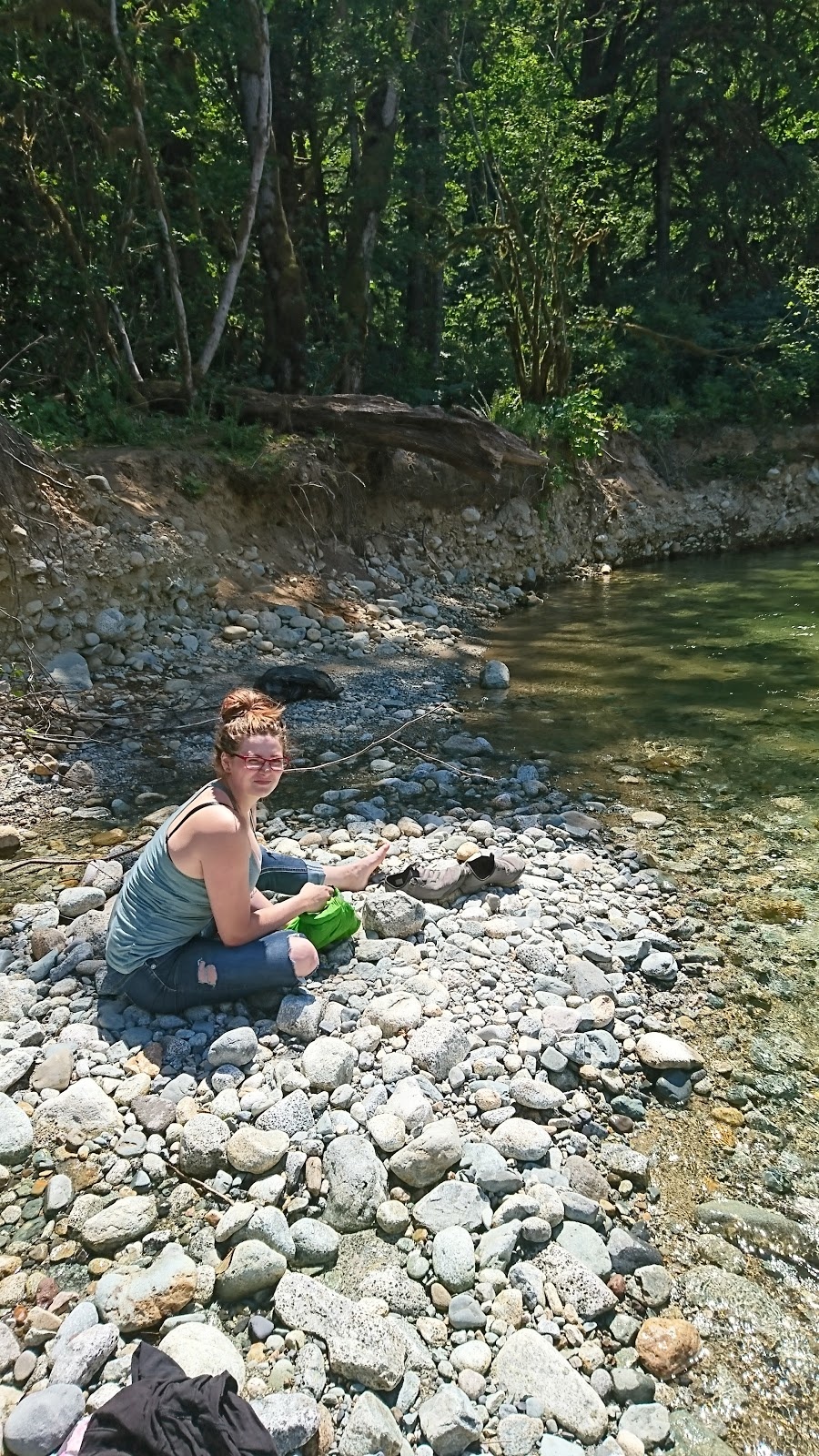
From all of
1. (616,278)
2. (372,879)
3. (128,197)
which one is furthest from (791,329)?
(372,879)

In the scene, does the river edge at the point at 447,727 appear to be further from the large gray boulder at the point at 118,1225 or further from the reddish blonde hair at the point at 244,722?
the reddish blonde hair at the point at 244,722

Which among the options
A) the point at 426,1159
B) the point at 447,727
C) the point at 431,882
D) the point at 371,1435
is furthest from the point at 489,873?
the point at 447,727

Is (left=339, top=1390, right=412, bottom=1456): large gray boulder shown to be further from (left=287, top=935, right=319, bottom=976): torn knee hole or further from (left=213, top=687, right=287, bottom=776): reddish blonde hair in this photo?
(left=213, top=687, right=287, bottom=776): reddish blonde hair

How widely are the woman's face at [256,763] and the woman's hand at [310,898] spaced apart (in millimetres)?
494

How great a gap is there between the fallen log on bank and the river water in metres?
1.96

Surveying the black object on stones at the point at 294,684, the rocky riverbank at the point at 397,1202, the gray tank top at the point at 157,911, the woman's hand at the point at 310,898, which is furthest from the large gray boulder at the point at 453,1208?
the black object on stones at the point at 294,684

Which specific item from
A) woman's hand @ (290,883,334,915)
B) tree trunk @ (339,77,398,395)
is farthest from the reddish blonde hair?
tree trunk @ (339,77,398,395)

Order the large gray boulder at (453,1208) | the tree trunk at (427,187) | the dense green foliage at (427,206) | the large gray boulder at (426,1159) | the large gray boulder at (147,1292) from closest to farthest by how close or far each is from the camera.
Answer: the large gray boulder at (147,1292) < the large gray boulder at (453,1208) < the large gray boulder at (426,1159) < the dense green foliage at (427,206) < the tree trunk at (427,187)

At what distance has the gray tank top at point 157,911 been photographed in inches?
124

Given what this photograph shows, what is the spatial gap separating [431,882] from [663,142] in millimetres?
18891

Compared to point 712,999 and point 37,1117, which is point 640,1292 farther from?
point 37,1117

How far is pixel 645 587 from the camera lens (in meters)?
11.8

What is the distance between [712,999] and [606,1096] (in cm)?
79

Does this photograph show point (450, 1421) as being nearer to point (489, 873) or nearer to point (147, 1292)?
point (147, 1292)
